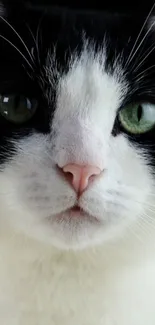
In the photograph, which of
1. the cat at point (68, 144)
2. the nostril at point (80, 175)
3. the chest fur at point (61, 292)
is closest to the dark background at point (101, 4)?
the cat at point (68, 144)

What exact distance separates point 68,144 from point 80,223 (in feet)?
0.38

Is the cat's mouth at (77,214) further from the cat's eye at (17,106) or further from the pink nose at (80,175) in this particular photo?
the cat's eye at (17,106)

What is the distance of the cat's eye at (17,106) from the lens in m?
0.74

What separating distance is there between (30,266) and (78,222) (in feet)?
0.56

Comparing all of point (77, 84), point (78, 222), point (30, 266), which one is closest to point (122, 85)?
point (77, 84)

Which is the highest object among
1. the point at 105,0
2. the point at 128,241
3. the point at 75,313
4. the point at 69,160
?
the point at 105,0

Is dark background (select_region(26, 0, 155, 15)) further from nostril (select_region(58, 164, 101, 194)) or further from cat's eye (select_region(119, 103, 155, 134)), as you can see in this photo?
nostril (select_region(58, 164, 101, 194))

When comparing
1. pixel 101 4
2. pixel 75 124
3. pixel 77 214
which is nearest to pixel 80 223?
pixel 77 214

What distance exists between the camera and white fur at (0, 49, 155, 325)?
2.34 ft

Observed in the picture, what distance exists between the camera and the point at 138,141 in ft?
2.59

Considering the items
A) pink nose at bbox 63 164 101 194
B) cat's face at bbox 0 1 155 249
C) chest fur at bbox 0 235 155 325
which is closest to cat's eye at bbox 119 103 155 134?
cat's face at bbox 0 1 155 249

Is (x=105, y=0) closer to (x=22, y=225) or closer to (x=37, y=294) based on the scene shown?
(x=22, y=225)

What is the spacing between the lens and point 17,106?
0.74 meters

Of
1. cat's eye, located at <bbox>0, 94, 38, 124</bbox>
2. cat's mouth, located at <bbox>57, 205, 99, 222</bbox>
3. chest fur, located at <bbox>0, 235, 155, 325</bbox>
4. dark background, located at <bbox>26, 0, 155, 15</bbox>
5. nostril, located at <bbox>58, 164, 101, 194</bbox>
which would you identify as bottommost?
chest fur, located at <bbox>0, 235, 155, 325</bbox>
